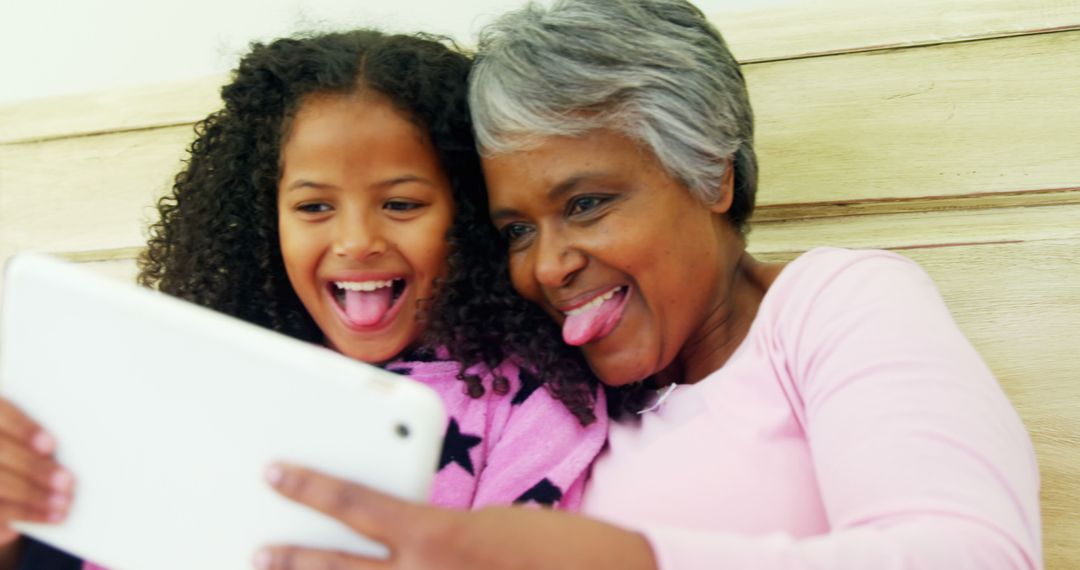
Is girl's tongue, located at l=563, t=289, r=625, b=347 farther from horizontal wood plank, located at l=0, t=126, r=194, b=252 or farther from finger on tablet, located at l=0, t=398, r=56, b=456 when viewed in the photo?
horizontal wood plank, located at l=0, t=126, r=194, b=252

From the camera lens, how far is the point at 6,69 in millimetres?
1937

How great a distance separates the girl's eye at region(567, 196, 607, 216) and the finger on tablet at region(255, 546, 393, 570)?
1.75ft

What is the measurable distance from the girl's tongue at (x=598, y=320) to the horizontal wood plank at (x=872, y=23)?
0.50 meters

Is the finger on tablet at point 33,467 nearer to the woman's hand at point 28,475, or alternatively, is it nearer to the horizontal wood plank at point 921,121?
the woman's hand at point 28,475

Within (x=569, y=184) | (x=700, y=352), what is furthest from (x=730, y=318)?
(x=569, y=184)

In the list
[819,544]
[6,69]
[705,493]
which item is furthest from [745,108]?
[6,69]

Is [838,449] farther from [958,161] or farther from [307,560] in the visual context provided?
[958,161]

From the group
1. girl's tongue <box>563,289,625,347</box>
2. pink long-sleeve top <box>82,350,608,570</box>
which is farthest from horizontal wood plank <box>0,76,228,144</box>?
girl's tongue <box>563,289,625,347</box>

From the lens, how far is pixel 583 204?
1098mm

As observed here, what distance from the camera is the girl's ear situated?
1.15m

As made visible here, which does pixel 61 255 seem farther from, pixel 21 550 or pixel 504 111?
pixel 504 111

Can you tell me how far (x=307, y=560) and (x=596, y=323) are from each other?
522 millimetres

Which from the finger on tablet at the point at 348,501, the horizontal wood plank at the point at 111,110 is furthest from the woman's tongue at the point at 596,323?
the horizontal wood plank at the point at 111,110

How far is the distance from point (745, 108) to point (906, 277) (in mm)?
327
